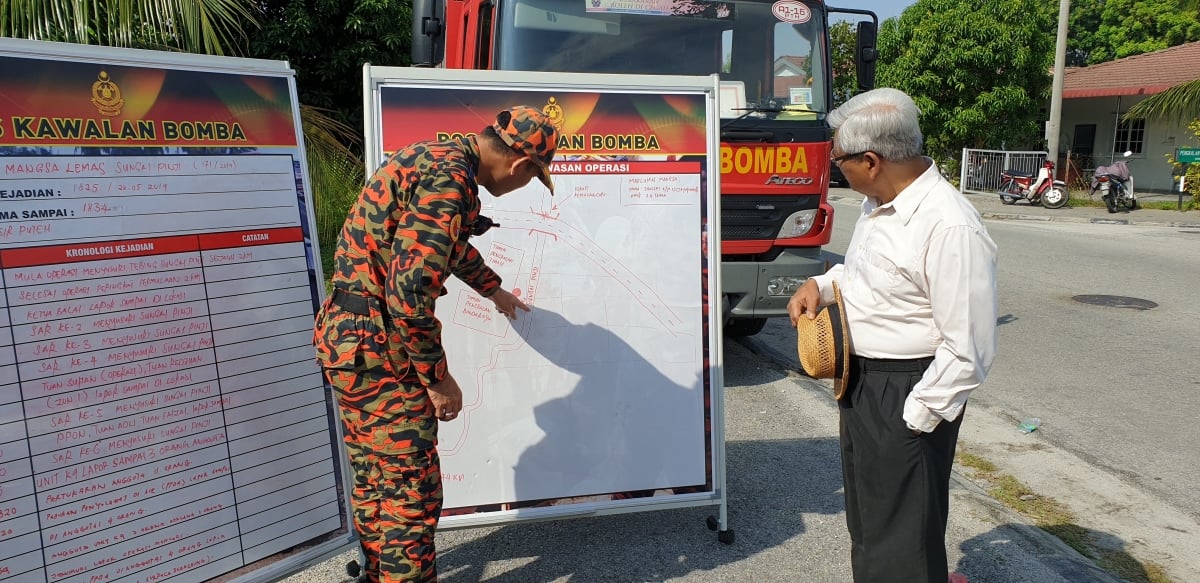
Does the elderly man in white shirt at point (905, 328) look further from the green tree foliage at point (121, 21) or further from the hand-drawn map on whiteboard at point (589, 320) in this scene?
the green tree foliage at point (121, 21)

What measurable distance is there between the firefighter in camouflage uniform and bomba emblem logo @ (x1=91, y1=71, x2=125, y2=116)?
29.0 inches

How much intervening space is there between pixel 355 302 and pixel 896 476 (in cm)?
170

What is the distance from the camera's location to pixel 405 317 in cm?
218

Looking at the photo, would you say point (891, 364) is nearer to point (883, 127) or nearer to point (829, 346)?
point (829, 346)

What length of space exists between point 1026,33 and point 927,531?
24801 mm

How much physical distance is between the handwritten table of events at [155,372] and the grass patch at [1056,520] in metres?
3.12

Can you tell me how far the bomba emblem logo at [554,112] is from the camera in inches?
120

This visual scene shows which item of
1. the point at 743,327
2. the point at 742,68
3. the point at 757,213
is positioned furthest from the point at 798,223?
the point at 743,327

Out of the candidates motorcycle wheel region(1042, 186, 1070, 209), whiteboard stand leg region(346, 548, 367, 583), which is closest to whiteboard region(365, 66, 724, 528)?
whiteboard stand leg region(346, 548, 367, 583)

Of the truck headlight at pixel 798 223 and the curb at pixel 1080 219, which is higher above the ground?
the truck headlight at pixel 798 223

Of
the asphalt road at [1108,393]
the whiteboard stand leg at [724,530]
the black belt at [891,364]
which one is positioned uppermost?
the black belt at [891,364]

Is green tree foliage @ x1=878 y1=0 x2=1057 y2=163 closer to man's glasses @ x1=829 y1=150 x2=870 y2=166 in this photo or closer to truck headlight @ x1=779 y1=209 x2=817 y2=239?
truck headlight @ x1=779 y1=209 x2=817 y2=239

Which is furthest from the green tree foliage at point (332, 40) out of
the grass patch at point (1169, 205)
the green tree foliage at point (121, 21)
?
the grass patch at point (1169, 205)

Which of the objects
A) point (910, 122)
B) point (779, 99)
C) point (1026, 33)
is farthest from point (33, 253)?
point (1026, 33)
